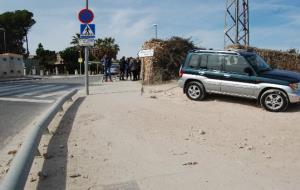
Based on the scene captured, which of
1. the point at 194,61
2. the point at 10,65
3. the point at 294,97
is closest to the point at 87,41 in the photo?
the point at 194,61

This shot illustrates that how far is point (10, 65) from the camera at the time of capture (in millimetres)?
46875

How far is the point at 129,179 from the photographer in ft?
17.5

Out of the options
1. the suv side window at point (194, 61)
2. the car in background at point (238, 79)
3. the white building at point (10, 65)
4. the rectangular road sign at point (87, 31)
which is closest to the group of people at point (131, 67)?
the rectangular road sign at point (87, 31)

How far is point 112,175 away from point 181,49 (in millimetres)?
14778

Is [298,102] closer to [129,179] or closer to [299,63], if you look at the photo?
[129,179]

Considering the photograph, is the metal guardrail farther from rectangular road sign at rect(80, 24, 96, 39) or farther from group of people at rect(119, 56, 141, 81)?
group of people at rect(119, 56, 141, 81)

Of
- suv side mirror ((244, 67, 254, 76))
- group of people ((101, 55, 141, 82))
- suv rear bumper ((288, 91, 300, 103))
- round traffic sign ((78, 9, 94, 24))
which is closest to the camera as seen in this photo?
suv rear bumper ((288, 91, 300, 103))

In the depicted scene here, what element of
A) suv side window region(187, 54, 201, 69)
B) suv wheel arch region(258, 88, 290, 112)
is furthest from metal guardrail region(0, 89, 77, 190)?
suv side window region(187, 54, 201, 69)

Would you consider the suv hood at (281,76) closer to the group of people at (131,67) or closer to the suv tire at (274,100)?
the suv tire at (274,100)

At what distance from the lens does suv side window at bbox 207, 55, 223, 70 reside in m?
12.2

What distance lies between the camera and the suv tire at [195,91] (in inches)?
488

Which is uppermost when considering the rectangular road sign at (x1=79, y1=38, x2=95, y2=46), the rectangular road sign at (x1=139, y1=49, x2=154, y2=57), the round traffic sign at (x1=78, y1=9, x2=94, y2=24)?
the round traffic sign at (x1=78, y1=9, x2=94, y2=24)

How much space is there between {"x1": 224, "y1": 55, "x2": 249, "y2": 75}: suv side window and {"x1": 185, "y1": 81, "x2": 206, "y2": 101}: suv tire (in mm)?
957

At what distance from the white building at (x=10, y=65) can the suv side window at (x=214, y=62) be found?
3774cm
